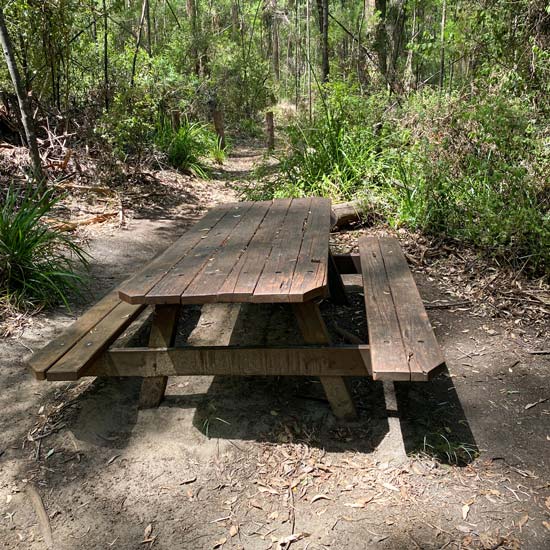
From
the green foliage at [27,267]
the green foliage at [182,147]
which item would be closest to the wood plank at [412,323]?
the green foliage at [27,267]

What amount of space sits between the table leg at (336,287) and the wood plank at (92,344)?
1434mm

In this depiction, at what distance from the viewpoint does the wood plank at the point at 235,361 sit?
2283mm

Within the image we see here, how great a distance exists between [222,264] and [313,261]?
0.45m

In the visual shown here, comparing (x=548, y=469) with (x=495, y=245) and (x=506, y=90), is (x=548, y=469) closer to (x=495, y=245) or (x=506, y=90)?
(x=495, y=245)

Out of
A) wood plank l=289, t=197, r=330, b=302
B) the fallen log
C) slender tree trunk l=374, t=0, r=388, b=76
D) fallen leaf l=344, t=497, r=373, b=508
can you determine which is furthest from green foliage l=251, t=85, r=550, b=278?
fallen leaf l=344, t=497, r=373, b=508

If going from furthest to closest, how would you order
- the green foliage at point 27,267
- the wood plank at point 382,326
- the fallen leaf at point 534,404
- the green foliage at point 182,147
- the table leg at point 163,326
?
the green foliage at point 182,147 < the green foliage at point 27,267 < the fallen leaf at point 534,404 < the table leg at point 163,326 < the wood plank at point 382,326

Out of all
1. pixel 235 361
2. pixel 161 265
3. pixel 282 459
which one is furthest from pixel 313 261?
pixel 282 459

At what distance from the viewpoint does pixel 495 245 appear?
4.06 metres

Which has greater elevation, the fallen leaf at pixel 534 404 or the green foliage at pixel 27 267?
the green foliage at pixel 27 267

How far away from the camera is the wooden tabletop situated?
2.09 m

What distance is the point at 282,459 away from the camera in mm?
2232

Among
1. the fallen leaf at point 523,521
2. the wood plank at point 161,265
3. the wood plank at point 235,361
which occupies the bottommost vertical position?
the fallen leaf at point 523,521

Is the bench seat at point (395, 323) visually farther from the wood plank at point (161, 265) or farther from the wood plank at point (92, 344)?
the wood plank at point (92, 344)

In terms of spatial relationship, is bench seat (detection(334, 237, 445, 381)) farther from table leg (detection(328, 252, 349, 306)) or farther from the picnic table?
table leg (detection(328, 252, 349, 306))
